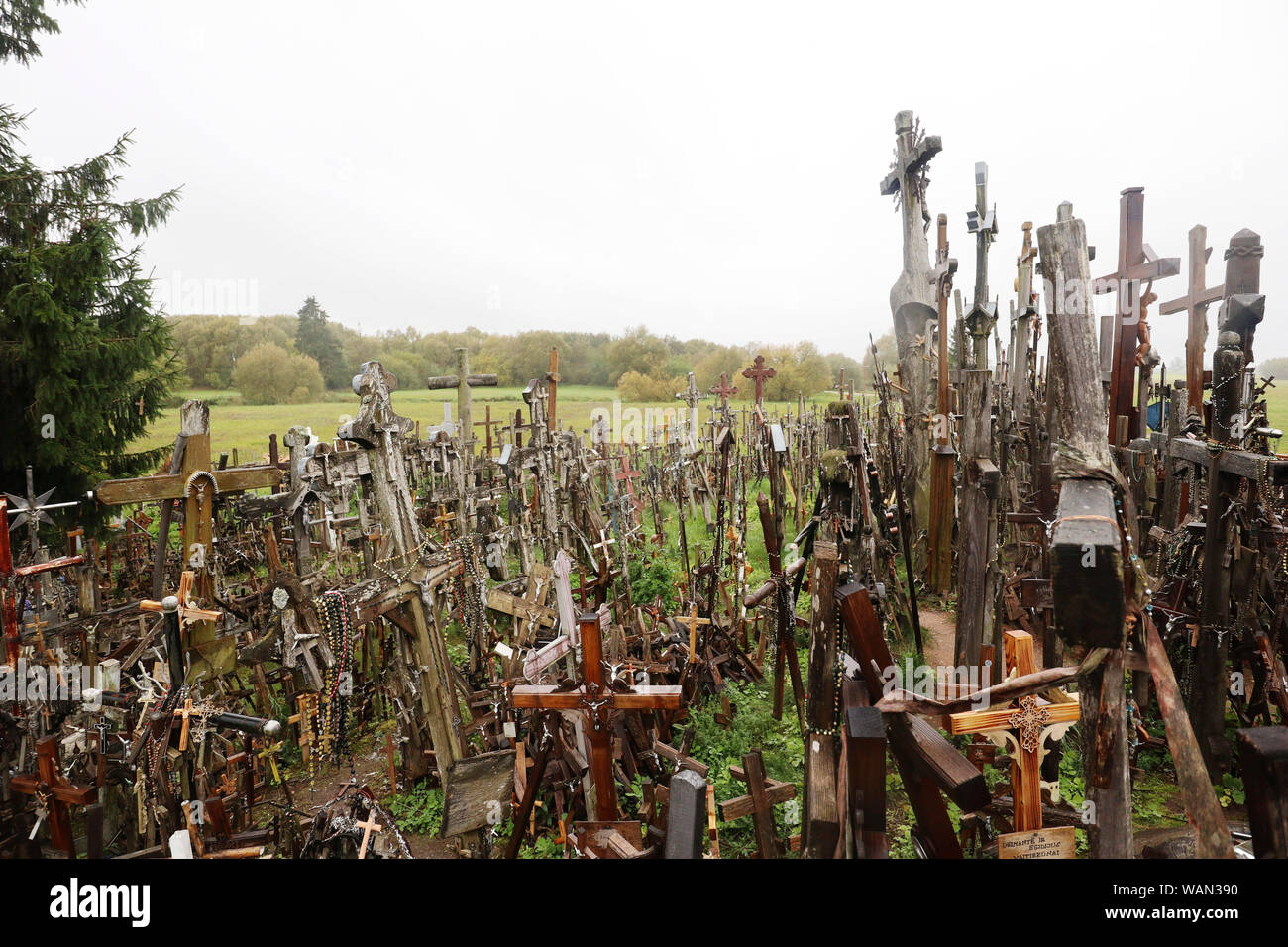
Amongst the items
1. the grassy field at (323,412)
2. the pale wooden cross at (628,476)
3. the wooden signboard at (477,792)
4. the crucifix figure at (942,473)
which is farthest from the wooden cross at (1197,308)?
the pale wooden cross at (628,476)

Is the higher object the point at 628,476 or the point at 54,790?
the point at 628,476

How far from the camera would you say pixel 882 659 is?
269cm

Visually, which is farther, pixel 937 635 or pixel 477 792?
pixel 937 635

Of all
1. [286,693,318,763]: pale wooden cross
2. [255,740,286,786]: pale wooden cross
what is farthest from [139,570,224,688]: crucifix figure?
[286,693,318,763]: pale wooden cross

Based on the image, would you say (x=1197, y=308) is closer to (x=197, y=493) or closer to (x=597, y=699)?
(x=597, y=699)

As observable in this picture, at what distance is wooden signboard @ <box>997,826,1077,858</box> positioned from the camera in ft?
8.01

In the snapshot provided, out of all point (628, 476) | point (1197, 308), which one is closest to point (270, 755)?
point (628, 476)

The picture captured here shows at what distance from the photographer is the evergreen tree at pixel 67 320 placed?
27.1 feet

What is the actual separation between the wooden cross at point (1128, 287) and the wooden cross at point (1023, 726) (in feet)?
17.9

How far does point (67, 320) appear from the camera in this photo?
821cm

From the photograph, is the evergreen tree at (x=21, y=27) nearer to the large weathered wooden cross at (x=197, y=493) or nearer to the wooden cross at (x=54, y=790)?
the large weathered wooden cross at (x=197, y=493)

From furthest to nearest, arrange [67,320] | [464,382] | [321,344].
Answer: [321,344] < [464,382] < [67,320]

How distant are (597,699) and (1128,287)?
7.07 m

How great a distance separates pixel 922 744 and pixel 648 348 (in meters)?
36.5
